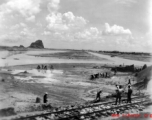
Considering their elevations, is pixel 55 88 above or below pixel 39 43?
below

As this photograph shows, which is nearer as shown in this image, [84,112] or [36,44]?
[84,112]

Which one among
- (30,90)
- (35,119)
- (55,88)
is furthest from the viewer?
(55,88)

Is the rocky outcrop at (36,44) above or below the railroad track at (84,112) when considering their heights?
above

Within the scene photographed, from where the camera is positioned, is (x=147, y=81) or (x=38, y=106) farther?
(x=147, y=81)

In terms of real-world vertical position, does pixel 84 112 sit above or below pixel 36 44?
below

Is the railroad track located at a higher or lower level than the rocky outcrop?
lower

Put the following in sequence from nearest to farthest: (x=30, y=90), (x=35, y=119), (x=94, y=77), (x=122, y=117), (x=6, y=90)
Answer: (x=35, y=119) < (x=122, y=117) < (x=6, y=90) < (x=30, y=90) < (x=94, y=77)

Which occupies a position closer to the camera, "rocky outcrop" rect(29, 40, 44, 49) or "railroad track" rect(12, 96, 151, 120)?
"railroad track" rect(12, 96, 151, 120)

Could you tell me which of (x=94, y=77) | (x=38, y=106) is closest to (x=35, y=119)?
(x=38, y=106)

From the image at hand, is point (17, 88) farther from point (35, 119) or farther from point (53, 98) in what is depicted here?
point (35, 119)

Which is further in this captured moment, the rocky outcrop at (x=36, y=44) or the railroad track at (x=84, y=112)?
the rocky outcrop at (x=36, y=44)
